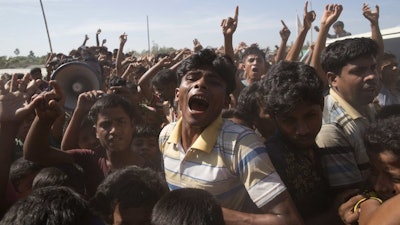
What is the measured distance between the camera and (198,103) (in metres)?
1.87

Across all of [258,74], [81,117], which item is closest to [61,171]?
[81,117]

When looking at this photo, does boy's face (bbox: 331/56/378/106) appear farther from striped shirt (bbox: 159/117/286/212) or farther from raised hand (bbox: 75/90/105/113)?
raised hand (bbox: 75/90/105/113)

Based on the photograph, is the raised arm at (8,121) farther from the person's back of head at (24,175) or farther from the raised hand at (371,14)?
the raised hand at (371,14)

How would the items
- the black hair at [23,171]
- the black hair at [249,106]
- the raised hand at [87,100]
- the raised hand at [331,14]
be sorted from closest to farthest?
Result: the black hair at [23,171], the black hair at [249,106], the raised hand at [87,100], the raised hand at [331,14]

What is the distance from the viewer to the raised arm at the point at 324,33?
290 centimetres

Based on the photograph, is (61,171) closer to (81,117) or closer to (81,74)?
(81,117)

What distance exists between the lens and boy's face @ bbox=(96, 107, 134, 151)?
2561 mm

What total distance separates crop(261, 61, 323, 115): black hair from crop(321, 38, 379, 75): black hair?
56cm

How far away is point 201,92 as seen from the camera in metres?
1.83

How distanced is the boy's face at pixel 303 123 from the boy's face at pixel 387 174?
0.28 metres

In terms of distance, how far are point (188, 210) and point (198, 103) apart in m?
0.61

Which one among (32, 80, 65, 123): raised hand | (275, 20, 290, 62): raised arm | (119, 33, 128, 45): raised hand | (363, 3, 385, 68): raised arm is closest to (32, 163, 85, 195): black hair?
(32, 80, 65, 123): raised hand

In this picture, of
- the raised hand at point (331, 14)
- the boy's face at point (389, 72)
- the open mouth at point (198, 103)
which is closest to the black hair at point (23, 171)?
the open mouth at point (198, 103)

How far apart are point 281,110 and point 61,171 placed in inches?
52.9
